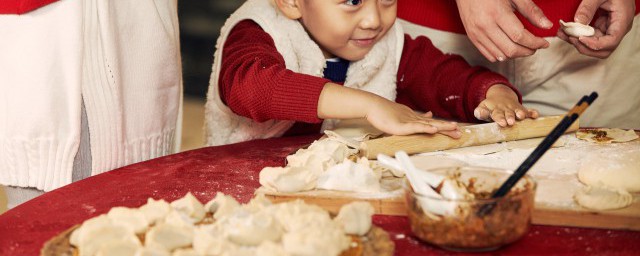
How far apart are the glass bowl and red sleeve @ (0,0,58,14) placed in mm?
841

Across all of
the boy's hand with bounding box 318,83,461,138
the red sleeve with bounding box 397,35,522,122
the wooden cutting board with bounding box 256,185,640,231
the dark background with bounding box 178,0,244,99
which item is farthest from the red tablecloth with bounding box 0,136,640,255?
the dark background with bounding box 178,0,244,99

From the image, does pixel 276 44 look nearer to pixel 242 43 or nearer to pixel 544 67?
pixel 242 43

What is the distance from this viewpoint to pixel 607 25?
71.5 inches

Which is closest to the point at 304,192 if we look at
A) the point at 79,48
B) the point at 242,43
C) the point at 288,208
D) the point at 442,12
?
the point at 288,208

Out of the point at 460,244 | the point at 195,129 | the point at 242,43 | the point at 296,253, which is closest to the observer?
the point at 296,253

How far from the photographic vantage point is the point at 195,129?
4.12 m

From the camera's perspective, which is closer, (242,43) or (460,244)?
(460,244)

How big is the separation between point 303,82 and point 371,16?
285 mm

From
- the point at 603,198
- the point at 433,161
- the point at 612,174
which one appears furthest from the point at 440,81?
the point at 603,198

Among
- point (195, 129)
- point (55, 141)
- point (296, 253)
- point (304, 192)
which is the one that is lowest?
point (195, 129)

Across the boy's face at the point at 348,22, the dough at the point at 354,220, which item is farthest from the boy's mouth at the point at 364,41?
the dough at the point at 354,220

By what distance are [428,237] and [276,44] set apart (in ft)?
3.35

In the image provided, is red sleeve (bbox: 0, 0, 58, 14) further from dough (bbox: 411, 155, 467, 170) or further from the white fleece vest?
dough (bbox: 411, 155, 467, 170)

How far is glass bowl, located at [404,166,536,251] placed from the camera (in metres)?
0.93
